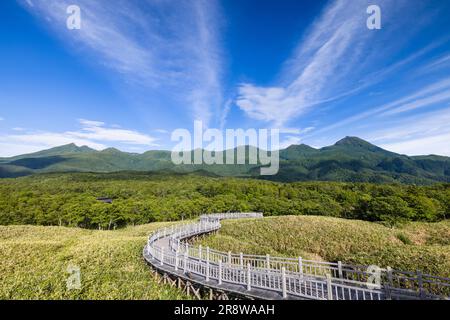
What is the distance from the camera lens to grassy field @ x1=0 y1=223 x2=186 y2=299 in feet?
40.2

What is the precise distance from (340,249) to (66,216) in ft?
190

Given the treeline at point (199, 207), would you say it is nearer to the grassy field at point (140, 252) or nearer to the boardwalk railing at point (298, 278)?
the grassy field at point (140, 252)

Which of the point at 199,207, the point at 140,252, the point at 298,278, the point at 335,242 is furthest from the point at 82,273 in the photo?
the point at 199,207

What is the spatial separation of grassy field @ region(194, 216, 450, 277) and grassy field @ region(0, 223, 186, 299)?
13.2 m

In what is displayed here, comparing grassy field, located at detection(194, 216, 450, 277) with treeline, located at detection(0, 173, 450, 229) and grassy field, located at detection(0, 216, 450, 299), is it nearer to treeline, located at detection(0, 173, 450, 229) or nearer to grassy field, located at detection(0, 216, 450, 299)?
grassy field, located at detection(0, 216, 450, 299)

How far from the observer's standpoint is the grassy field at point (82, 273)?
12242 mm

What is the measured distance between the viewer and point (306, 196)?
7544cm

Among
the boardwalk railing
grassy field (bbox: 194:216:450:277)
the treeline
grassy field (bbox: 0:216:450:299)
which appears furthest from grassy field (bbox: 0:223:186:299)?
the treeline

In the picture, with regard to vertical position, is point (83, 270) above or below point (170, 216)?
above

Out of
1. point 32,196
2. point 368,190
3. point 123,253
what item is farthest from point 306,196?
point 32,196

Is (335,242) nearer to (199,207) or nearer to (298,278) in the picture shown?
(298,278)

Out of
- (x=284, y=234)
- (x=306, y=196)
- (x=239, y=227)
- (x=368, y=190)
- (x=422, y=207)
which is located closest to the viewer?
(x=284, y=234)

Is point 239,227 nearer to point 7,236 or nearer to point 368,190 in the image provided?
point 7,236

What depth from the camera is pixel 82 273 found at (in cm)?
1532
